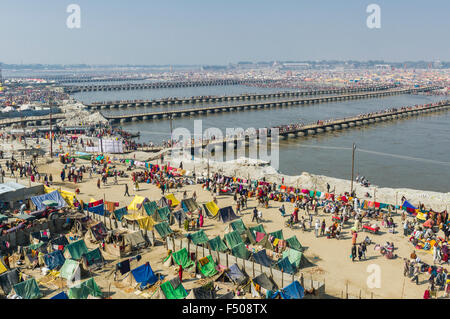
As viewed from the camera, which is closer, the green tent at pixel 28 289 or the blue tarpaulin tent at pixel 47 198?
the green tent at pixel 28 289

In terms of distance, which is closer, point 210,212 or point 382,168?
point 210,212

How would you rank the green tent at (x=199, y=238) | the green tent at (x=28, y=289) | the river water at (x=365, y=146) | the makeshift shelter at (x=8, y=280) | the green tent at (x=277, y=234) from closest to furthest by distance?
the green tent at (x=28, y=289)
the makeshift shelter at (x=8, y=280)
the green tent at (x=199, y=238)
the green tent at (x=277, y=234)
the river water at (x=365, y=146)

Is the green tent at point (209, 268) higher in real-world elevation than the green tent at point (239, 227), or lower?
lower

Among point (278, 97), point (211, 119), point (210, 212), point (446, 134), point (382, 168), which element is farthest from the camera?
point (278, 97)

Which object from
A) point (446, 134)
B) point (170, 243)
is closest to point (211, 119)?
point (446, 134)

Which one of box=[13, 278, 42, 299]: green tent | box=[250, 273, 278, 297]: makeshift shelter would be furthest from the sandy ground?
box=[13, 278, 42, 299]: green tent

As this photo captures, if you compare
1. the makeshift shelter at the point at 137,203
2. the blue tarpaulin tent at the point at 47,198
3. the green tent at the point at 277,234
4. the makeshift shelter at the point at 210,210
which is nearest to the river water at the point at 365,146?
the makeshift shelter at the point at 210,210

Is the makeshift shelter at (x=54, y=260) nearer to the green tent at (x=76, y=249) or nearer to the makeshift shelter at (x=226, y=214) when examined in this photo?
the green tent at (x=76, y=249)
